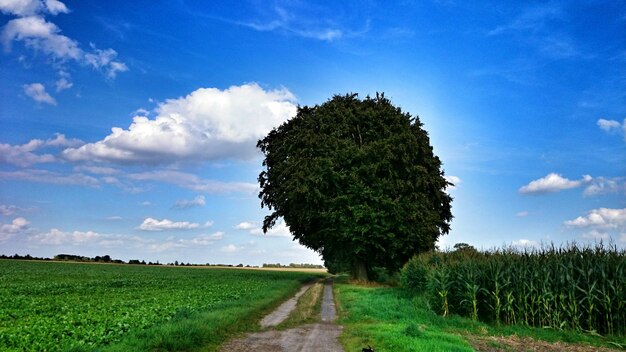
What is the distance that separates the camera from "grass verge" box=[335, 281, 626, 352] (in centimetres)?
1329

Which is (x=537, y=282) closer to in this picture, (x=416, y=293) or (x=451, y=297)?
(x=451, y=297)

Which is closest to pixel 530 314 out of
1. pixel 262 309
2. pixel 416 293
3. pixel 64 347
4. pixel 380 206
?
pixel 416 293

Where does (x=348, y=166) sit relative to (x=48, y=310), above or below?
above

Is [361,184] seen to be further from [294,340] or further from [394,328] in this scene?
[294,340]

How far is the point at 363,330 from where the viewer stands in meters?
15.9

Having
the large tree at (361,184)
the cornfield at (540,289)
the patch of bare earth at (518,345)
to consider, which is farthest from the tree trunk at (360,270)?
the patch of bare earth at (518,345)

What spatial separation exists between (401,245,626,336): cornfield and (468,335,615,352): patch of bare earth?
97.7 inches

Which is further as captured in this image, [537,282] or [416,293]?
[416,293]

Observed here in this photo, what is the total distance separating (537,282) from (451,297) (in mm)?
4139

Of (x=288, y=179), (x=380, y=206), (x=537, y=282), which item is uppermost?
(x=288, y=179)

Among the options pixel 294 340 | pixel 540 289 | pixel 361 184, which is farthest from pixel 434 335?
pixel 361 184

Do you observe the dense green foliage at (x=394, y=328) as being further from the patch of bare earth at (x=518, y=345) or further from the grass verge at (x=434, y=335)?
the patch of bare earth at (x=518, y=345)

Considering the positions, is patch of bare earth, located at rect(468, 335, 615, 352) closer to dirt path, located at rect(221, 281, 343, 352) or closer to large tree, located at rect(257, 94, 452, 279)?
dirt path, located at rect(221, 281, 343, 352)

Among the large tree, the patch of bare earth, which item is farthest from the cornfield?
the large tree
